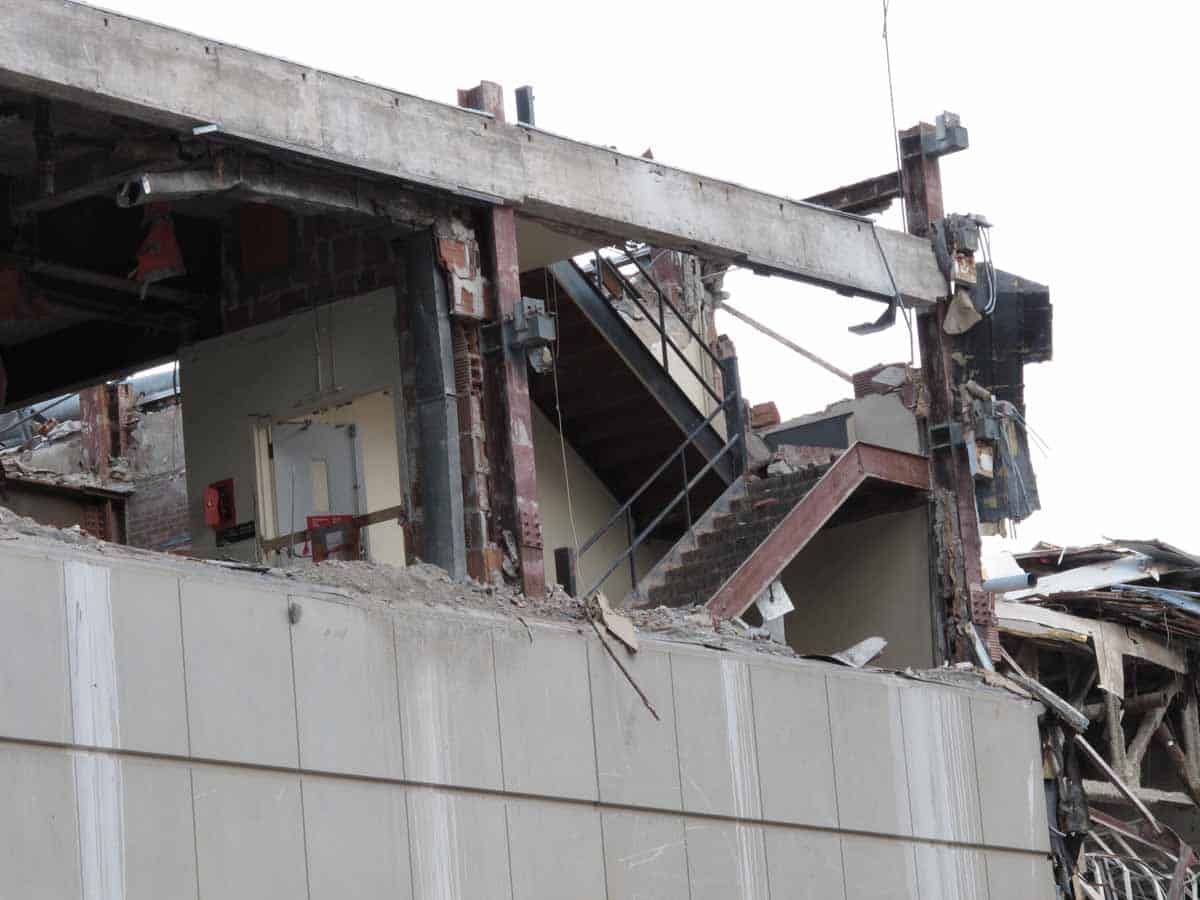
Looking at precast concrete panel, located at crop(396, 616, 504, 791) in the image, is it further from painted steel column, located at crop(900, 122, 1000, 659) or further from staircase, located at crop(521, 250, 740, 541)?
painted steel column, located at crop(900, 122, 1000, 659)

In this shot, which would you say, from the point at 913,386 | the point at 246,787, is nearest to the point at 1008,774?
the point at 913,386

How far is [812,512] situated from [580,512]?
4309 mm

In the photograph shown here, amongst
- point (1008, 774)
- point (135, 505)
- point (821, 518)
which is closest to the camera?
point (1008, 774)

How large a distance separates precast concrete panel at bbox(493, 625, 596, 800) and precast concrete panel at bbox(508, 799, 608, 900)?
120mm

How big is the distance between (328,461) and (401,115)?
14.2 ft

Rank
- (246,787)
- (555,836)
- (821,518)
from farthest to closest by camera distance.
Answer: (821,518)
(555,836)
(246,787)

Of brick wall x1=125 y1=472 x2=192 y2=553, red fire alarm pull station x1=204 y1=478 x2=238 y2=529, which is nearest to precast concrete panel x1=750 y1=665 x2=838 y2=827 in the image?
red fire alarm pull station x1=204 y1=478 x2=238 y2=529

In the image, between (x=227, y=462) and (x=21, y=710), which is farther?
(x=227, y=462)

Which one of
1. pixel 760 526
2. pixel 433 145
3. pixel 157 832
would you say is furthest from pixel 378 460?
pixel 157 832

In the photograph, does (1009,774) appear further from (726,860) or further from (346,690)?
(346,690)

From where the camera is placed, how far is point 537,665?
12859 millimetres

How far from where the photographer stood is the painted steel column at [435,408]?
15133 millimetres

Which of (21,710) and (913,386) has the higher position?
(913,386)

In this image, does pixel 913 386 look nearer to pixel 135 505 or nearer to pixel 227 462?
pixel 227 462
